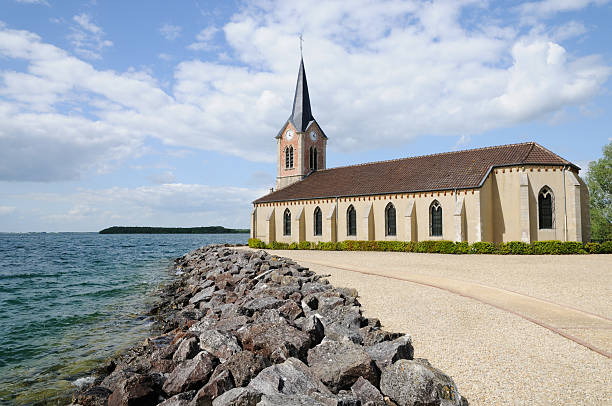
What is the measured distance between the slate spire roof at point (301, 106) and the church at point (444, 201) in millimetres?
8116

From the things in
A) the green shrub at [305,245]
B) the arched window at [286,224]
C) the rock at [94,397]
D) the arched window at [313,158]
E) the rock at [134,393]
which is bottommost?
the rock at [94,397]

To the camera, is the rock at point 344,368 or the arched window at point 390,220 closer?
the rock at point 344,368

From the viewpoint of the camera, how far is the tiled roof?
2728cm

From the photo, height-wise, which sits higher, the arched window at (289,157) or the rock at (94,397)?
the arched window at (289,157)

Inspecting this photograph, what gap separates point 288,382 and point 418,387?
1661 millimetres

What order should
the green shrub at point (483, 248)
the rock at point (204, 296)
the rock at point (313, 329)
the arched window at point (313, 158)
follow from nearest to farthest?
1. the rock at point (313, 329)
2. the rock at point (204, 296)
3. the green shrub at point (483, 248)
4. the arched window at point (313, 158)

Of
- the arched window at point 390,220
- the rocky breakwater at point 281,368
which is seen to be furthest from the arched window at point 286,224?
the rocky breakwater at point 281,368

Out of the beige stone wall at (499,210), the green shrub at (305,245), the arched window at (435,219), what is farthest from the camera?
the green shrub at (305,245)

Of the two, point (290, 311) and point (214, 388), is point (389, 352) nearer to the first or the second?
point (214, 388)

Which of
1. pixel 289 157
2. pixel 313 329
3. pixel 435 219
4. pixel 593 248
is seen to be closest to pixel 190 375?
pixel 313 329

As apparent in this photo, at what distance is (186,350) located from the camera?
21.3ft

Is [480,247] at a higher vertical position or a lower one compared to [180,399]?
higher

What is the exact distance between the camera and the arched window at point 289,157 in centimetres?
4316

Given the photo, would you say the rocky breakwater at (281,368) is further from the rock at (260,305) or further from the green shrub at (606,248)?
the green shrub at (606,248)
